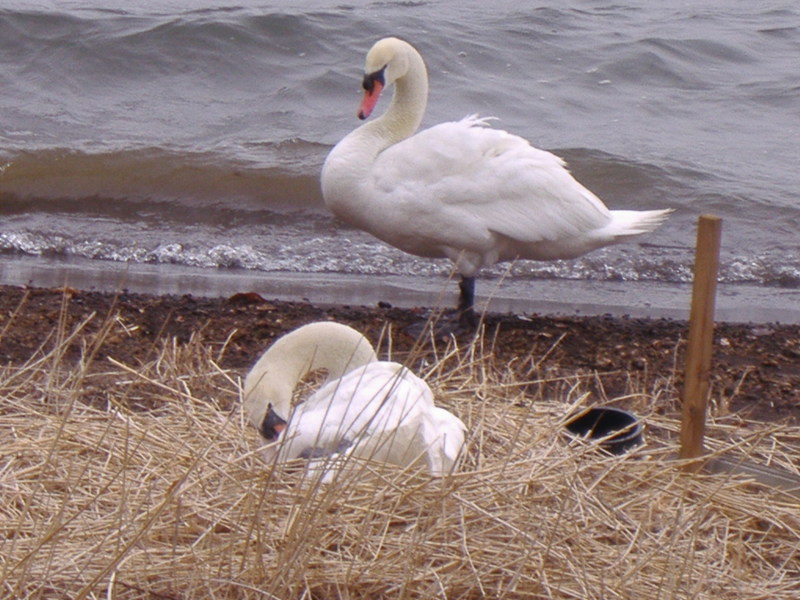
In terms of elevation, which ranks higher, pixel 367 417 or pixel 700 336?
pixel 700 336

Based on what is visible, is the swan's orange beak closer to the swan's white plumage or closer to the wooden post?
the swan's white plumage

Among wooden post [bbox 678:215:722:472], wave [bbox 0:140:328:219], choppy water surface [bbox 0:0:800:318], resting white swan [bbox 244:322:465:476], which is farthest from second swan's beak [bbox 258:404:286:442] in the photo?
wave [bbox 0:140:328:219]

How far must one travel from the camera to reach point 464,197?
18.0ft

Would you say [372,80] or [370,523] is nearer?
[370,523]

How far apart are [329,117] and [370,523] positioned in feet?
29.6

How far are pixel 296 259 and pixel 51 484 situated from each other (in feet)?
16.6

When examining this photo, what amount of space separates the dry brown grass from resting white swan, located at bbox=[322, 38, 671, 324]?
227 cm

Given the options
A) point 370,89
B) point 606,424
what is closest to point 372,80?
point 370,89

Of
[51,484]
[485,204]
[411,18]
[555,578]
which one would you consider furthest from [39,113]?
[555,578]

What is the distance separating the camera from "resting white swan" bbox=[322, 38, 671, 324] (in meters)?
5.45

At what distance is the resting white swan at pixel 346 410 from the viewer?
281 cm

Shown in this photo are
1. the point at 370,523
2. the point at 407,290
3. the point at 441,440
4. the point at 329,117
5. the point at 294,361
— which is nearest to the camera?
the point at 370,523

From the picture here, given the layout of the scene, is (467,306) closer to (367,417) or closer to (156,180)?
(367,417)

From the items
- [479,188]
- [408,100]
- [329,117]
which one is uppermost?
[408,100]
